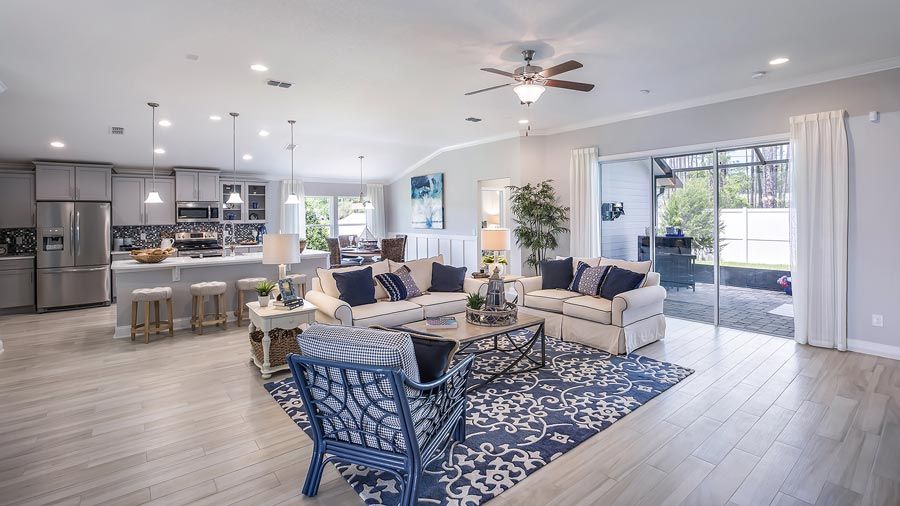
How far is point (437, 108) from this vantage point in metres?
6.06

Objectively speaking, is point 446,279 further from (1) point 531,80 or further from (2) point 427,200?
(2) point 427,200

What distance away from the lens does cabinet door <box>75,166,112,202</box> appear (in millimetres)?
7590

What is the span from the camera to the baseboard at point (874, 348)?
443cm

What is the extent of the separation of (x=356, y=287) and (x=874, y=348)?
5328 mm

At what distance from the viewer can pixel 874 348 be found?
4539 mm

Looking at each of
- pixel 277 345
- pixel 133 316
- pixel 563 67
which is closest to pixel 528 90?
pixel 563 67

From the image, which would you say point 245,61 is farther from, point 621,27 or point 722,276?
point 722,276

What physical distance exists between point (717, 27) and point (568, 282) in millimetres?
3104

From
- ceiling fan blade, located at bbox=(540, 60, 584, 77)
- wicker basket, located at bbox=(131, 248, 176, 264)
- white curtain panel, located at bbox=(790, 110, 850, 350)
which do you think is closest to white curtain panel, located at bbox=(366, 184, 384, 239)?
wicker basket, located at bbox=(131, 248, 176, 264)

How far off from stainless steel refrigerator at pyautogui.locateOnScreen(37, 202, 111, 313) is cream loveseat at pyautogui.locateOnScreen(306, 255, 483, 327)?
4844 millimetres

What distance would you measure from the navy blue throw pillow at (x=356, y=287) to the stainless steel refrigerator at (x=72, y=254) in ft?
17.2

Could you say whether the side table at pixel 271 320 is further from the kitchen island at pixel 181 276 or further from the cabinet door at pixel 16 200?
the cabinet door at pixel 16 200

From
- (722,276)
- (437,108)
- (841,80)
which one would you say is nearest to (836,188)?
(841,80)

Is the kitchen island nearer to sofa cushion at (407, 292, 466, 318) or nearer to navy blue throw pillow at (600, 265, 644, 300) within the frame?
sofa cushion at (407, 292, 466, 318)
